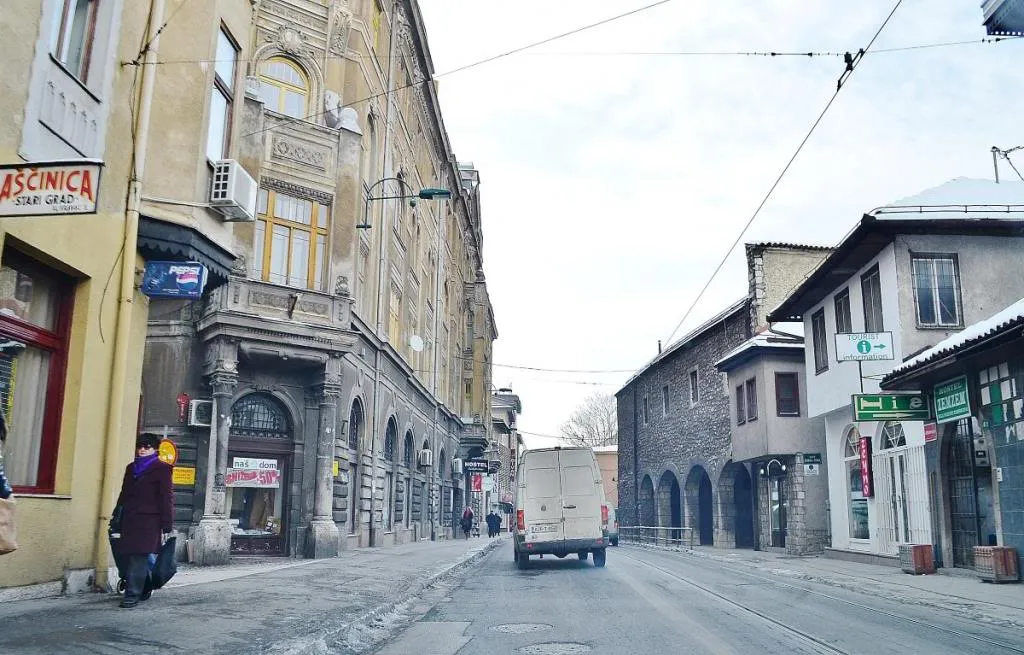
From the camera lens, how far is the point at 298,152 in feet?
71.1

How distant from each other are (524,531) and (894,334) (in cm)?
952

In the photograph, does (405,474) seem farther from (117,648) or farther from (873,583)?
(117,648)

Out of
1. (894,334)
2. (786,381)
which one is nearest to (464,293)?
(786,381)

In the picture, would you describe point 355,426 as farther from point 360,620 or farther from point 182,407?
point 360,620

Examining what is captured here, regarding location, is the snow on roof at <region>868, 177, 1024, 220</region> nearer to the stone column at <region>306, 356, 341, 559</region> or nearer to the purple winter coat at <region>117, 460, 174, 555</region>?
the stone column at <region>306, 356, 341, 559</region>

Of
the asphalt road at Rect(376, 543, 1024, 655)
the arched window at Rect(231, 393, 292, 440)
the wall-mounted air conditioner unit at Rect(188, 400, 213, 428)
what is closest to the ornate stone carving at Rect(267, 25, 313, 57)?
the arched window at Rect(231, 393, 292, 440)

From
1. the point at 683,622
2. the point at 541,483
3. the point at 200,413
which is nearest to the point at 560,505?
the point at 541,483

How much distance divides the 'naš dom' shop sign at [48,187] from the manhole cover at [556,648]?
5.47 m

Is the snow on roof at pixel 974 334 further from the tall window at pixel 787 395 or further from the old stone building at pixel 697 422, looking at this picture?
the old stone building at pixel 697 422

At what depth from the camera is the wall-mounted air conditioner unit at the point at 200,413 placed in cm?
1919

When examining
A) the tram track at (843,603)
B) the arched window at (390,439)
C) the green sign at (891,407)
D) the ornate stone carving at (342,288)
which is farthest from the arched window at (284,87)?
the green sign at (891,407)

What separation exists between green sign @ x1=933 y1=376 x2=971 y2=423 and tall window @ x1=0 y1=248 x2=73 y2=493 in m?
15.5

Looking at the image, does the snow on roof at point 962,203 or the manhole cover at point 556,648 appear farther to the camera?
the snow on roof at point 962,203

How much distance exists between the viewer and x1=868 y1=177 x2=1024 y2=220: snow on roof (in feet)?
62.4
